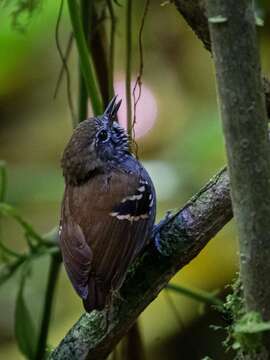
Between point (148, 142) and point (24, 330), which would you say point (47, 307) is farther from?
point (148, 142)

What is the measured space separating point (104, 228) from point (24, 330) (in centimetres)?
50

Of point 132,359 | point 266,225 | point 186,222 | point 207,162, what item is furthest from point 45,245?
point 266,225

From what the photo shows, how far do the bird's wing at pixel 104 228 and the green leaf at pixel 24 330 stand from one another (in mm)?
321

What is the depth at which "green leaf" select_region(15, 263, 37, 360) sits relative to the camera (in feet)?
8.77

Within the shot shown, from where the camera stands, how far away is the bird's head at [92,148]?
8.69 feet

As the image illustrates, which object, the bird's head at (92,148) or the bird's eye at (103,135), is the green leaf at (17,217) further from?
the bird's eye at (103,135)

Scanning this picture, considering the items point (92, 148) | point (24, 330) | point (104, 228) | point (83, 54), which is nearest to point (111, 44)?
point (83, 54)

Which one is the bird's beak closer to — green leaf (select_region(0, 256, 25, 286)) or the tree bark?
green leaf (select_region(0, 256, 25, 286))

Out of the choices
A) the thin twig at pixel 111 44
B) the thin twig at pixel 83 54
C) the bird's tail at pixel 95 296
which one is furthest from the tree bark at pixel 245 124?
the thin twig at pixel 111 44

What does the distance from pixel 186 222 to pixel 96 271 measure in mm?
412

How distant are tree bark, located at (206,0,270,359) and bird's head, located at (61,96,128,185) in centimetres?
135

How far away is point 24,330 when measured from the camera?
269 centimetres

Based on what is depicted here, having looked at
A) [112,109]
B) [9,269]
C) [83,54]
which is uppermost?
[83,54]

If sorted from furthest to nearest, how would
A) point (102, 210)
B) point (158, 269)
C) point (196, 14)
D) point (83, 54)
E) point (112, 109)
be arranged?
point (112, 109) → point (102, 210) → point (83, 54) → point (158, 269) → point (196, 14)
